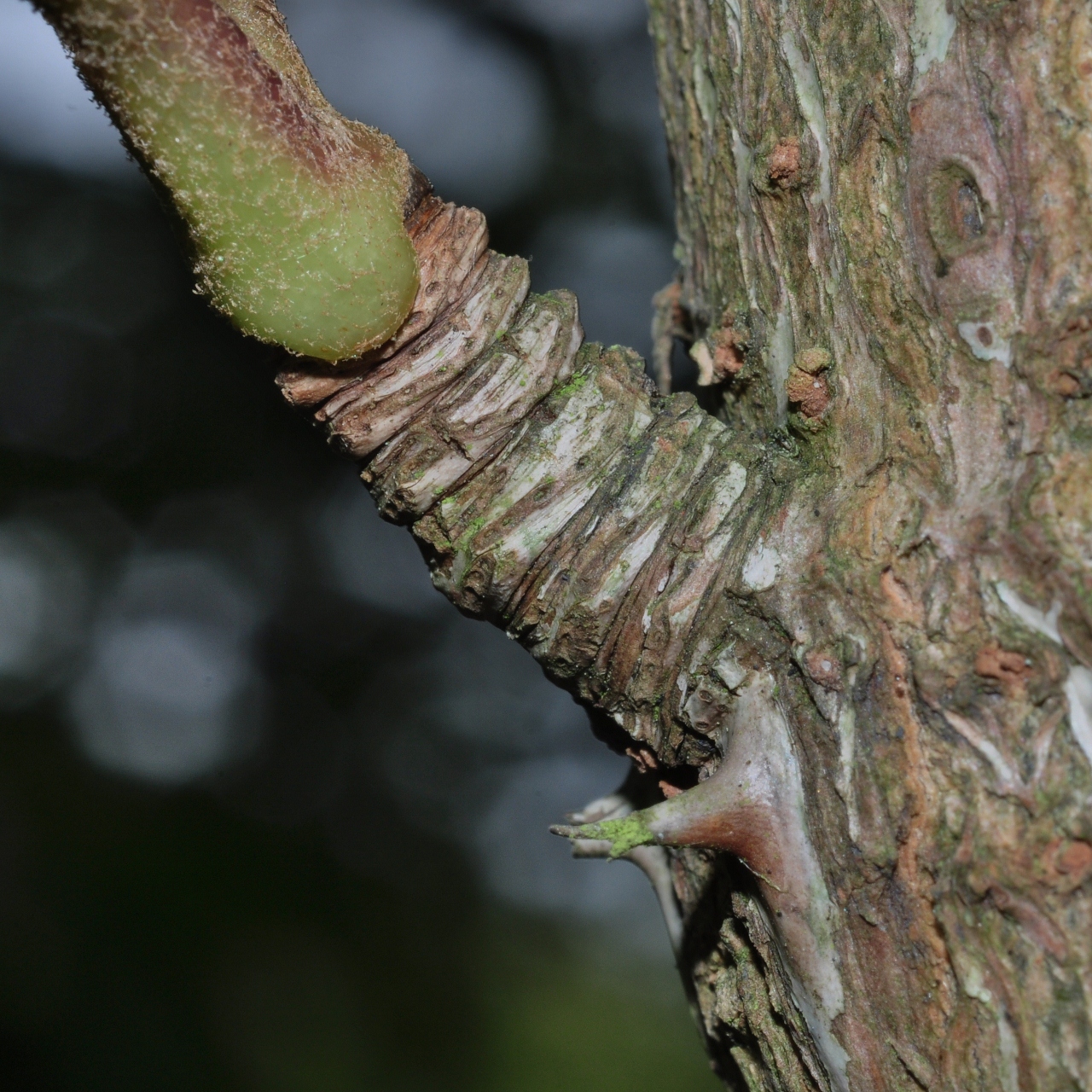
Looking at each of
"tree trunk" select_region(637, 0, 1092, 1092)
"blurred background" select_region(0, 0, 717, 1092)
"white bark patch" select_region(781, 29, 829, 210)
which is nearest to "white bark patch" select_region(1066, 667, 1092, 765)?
"tree trunk" select_region(637, 0, 1092, 1092)

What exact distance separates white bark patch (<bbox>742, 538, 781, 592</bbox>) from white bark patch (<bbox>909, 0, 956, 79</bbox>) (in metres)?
0.52

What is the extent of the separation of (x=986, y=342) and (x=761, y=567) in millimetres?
310

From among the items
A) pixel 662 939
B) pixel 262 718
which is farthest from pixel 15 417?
pixel 662 939

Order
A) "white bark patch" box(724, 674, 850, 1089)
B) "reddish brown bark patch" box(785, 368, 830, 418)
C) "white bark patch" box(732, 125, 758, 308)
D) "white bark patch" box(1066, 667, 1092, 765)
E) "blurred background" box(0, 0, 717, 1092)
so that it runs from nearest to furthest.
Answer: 1. "white bark patch" box(1066, 667, 1092, 765)
2. "white bark patch" box(724, 674, 850, 1089)
3. "reddish brown bark patch" box(785, 368, 830, 418)
4. "white bark patch" box(732, 125, 758, 308)
5. "blurred background" box(0, 0, 717, 1092)

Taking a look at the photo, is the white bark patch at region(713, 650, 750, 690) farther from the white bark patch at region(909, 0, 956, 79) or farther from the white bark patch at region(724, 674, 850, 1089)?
the white bark patch at region(909, 0, 956, 79)

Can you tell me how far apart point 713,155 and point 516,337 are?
0.49 meters

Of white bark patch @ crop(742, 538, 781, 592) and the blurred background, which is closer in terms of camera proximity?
white bark patch @ crop(742, 538, 781, 592)

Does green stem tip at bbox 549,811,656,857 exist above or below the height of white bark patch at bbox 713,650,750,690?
below

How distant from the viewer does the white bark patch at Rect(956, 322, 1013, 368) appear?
811mm

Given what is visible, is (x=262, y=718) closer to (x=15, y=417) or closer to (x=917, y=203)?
(x=15, y=417)

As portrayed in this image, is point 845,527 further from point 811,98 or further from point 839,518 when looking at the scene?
point 811,98

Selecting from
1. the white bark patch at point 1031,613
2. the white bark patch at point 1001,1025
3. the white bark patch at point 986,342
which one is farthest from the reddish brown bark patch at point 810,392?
the white bark patch at point 1001,1025

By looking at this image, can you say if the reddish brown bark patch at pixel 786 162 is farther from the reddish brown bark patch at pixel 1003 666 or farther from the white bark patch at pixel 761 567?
the reddish brown bark patch at pixel 1003 666

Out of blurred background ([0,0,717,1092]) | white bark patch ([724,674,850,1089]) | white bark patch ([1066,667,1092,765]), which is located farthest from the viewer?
blurred background ([0,0,717,1092])
